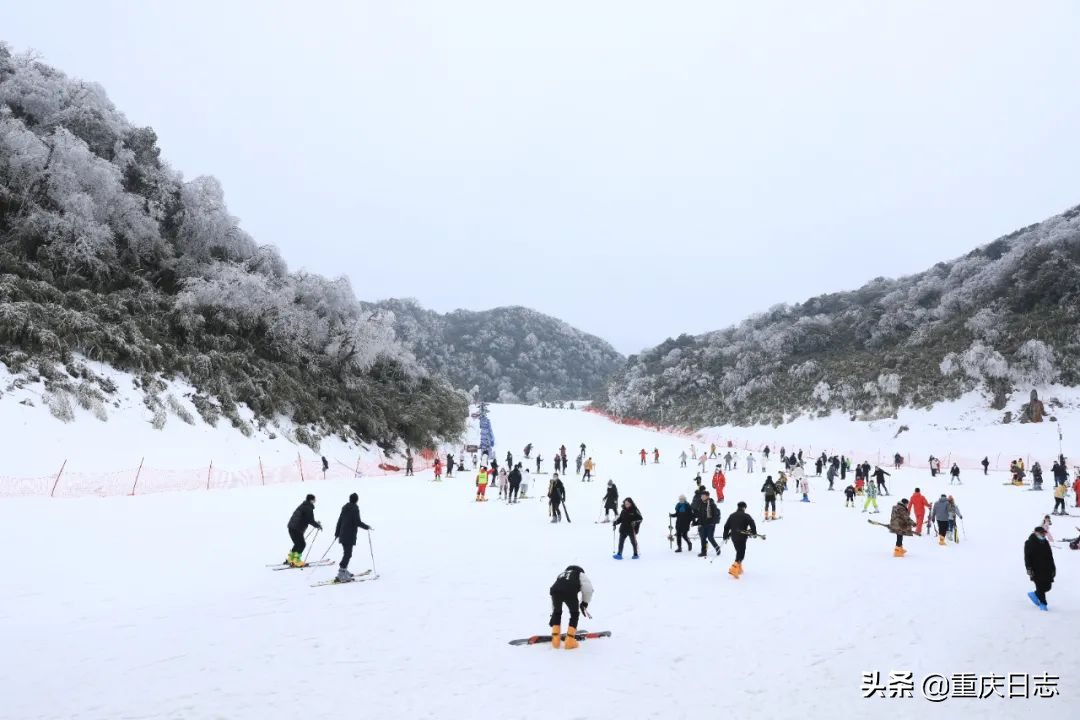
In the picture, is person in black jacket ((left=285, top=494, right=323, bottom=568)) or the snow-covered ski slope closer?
the snow-covered ski slope

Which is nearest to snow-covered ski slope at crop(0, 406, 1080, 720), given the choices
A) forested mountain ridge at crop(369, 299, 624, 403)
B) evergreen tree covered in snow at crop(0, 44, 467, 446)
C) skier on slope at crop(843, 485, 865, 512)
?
skier on slope at crop(843, 485, 865, 512)

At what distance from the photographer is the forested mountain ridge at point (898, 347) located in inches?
2110

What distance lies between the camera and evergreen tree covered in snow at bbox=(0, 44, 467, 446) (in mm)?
26938

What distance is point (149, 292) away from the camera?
33000mm

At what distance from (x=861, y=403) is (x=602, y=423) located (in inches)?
1161

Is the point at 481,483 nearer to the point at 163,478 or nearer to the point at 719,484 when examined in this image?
the point at 719,484

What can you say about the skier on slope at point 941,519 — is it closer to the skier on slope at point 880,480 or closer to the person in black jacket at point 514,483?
the skier on slope at point 880,480

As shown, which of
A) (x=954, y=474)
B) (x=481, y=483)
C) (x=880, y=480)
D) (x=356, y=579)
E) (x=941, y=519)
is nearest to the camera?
(x=356, y=579)

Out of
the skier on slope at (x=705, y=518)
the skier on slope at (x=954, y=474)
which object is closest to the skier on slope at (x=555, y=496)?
the skier on slope at (x=705, y=518)

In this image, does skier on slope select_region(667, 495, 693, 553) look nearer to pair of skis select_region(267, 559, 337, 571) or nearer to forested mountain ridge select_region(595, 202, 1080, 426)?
pair of skis select_region(267, 559, 337, 571)

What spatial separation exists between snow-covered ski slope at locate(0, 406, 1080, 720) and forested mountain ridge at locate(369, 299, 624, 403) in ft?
404

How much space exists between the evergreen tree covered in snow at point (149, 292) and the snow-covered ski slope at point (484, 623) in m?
11.8

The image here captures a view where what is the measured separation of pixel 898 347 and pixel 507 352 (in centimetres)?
11066

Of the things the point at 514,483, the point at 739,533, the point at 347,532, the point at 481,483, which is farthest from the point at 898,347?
the point at 347,532
